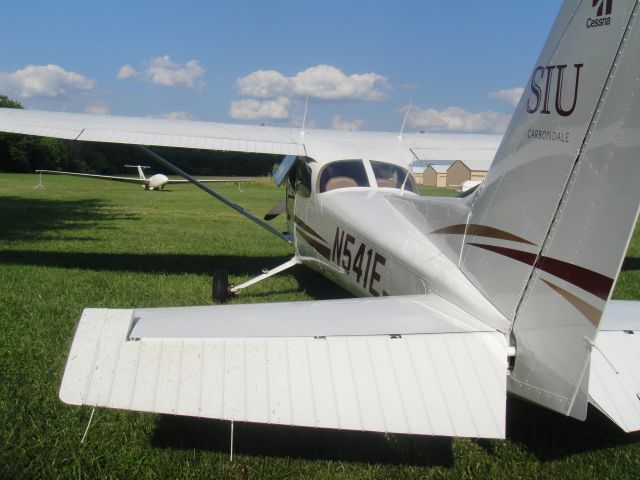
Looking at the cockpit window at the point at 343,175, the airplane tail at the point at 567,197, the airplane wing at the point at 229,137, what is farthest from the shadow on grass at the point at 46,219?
the airplane tail at the point at 567,197

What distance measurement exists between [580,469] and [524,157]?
5.63ft

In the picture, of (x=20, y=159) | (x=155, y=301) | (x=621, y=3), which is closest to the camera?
(x=621, y=3)

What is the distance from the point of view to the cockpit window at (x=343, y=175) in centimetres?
619

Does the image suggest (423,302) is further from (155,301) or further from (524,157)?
(155,301)

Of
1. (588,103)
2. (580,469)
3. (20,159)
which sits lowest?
(20,159)

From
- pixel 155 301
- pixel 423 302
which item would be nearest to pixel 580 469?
pixel 423 302

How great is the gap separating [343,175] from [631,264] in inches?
253

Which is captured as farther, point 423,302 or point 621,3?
point 423,302

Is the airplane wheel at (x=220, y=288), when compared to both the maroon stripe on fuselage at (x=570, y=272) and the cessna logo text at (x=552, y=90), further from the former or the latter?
the cessna logo text at (x=552, y=90)

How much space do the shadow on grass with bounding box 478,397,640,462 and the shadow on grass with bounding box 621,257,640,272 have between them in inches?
245

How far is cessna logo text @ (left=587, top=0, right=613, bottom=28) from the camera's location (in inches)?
99.8

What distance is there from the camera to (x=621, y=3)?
8.13ft

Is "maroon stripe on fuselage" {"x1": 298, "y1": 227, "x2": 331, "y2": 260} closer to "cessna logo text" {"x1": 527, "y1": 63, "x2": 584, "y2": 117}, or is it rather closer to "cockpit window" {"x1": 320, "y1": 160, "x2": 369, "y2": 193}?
"cockpit window" {"x1": 320, "y1": 160, "x2": 369, "y2": 193}

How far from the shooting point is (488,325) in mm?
3066
